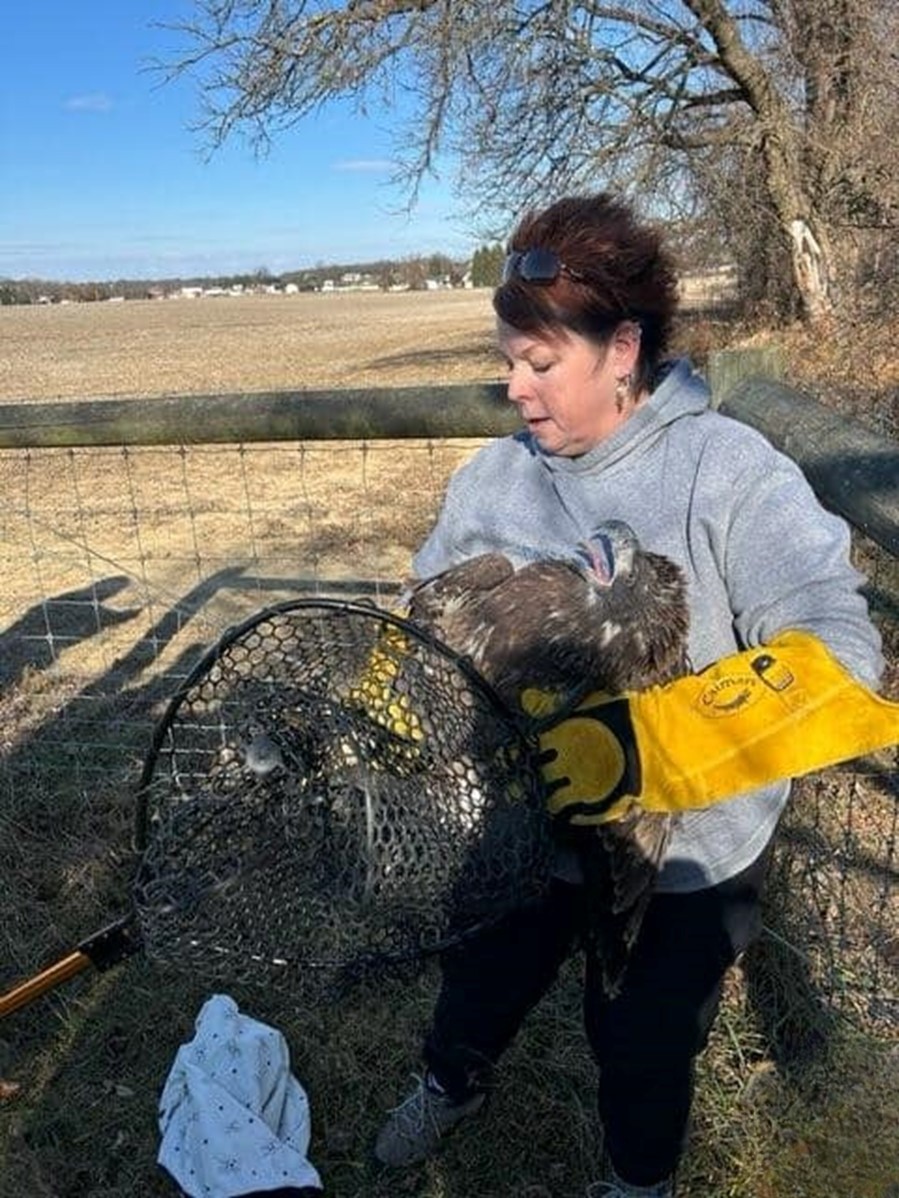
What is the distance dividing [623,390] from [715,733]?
2.23 ft

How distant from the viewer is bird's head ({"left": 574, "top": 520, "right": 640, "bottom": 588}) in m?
1.59

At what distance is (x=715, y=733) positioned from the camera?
1.36 meters

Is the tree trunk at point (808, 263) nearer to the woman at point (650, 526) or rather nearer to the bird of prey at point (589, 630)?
the woman at point (650, 526)

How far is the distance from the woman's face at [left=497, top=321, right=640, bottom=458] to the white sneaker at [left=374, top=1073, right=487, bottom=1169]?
1483 mm

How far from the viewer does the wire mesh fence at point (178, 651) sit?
291 cm

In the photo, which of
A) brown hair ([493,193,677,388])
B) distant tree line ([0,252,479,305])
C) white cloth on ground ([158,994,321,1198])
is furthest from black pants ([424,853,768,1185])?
distant tree line ([0,252,479,305])

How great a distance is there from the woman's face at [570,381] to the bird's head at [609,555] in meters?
0.21

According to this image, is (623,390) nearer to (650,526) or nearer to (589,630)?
(650,526)

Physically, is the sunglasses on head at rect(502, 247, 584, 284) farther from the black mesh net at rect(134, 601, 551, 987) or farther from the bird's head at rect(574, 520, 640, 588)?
the black mesh net at rect(134, 601, 551, 987)

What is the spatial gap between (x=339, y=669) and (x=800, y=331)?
40.4 feet

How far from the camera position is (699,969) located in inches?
75.2

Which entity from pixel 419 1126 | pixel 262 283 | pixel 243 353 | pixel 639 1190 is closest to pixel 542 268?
pixel 639 1190

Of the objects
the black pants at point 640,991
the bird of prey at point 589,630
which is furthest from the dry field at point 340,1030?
the bird of prey at point 589,630

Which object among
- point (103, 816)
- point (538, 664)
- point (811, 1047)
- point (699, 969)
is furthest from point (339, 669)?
point (103, 816)
